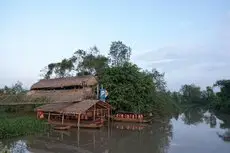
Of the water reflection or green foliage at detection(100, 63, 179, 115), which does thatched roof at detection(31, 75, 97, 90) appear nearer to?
green foliage at detection(100, 63, 179, 115)

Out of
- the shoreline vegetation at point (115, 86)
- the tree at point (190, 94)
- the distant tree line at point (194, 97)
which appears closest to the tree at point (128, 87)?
the shoreline vegetation at point (115, 86)

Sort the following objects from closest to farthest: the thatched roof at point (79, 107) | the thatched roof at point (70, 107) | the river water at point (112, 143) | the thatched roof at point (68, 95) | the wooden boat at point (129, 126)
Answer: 1. the river water at point (112, 143)
2. the thatched roof at point (79, 107)
3. the thatched roof at point (70, 107)
4. the wooden boat at point (129, 126)
5. the thatched roof at point (68, 95)

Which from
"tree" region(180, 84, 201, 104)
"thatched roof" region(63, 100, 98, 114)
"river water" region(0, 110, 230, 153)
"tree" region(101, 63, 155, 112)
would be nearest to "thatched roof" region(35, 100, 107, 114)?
"thatched roof" region(63, 100, 98, 114)

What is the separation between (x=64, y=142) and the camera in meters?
17.5

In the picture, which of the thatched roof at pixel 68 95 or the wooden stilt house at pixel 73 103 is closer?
the wooden stilt house at pixel 73 103

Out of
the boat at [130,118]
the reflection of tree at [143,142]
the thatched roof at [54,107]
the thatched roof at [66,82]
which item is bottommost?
the reflection of tree at [143,142]

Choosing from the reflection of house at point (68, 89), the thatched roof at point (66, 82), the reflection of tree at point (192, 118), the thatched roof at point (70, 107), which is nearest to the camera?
the thatched roof at point (70, 107)

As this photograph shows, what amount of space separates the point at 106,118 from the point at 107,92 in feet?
9.74

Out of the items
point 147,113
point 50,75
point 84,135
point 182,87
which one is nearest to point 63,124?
point 84,135

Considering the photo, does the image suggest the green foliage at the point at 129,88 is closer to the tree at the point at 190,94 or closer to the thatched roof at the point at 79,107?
the thatched roof at the point at 79,107

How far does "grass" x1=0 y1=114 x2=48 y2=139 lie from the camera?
56.5 feet

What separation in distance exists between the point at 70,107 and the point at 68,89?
600 cm

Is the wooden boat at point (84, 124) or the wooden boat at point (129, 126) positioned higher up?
the wooden boat at point (84, 124)

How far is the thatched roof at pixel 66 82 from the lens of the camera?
28.7 metres
